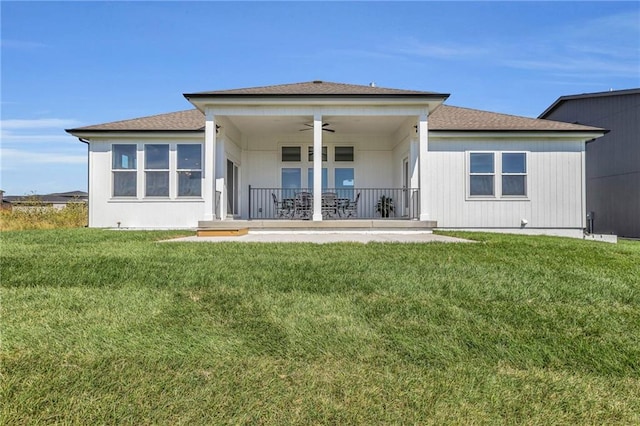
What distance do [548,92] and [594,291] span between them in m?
21.5

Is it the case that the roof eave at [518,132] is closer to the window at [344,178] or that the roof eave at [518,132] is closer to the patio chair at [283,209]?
the window at [344,178]

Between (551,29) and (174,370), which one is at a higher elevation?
(551,29)

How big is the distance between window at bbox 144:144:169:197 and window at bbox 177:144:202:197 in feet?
1.47

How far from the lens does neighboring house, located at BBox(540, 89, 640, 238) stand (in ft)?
51.4

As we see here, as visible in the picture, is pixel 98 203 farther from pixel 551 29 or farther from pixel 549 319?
pixel 551 29

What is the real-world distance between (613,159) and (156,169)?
18462 millimetres

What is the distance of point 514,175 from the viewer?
42.9 feet

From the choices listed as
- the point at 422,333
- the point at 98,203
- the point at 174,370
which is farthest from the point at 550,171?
the point at 98,203

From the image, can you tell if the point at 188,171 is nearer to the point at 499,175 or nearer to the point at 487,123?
the point at 487,123

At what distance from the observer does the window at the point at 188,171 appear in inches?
532

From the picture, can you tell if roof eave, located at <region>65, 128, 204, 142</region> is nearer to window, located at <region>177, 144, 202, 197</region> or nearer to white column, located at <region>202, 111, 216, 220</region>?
window, located at <region>177, 144, 202, 197</region>

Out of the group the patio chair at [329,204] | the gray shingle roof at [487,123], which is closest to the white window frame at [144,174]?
the patio chair at [329,204]

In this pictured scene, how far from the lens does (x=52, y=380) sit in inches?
87.3

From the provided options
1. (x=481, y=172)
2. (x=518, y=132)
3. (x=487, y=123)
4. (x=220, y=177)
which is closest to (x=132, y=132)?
(x=220, y=177)
